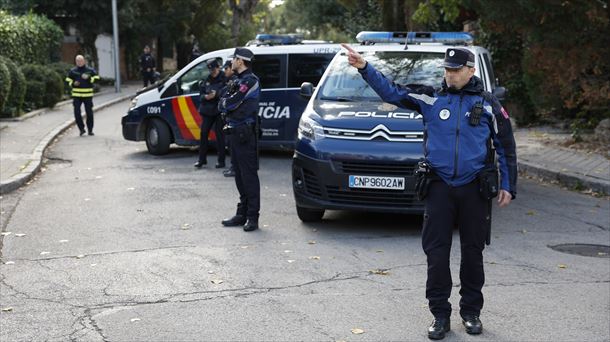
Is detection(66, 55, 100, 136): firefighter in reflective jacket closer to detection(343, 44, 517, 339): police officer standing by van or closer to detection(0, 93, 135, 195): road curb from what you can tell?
detection(0, 93, 135, 195): road curb

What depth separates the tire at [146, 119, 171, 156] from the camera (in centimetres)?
1591

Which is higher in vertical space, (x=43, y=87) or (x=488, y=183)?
(x=488, y=183)

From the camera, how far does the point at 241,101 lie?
931 cm

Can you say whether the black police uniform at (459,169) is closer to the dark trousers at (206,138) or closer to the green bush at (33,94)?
the dark trousers at (206,138)

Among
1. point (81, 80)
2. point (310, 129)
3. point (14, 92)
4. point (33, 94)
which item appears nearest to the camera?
point (310, 129)

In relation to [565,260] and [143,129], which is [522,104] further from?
[565,260]

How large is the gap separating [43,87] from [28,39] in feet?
18.5

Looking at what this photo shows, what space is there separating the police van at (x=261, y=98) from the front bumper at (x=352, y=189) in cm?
597

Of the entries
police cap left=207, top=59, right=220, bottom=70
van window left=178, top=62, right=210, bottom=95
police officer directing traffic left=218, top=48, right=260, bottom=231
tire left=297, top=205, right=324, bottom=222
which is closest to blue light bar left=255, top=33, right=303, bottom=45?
van window left=178, top=62, right=210, bottom=95

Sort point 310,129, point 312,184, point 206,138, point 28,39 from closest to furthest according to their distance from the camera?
point 312,184 → point 310,129 → point 206,138 → point 28,39

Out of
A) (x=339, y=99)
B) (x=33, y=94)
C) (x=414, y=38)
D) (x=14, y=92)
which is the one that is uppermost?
(x=414, y=38)

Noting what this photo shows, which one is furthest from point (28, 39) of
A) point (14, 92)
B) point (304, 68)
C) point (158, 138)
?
point (304, 68)

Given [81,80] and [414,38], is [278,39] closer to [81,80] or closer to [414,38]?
[414,38]

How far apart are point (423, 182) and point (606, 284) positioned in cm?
236
